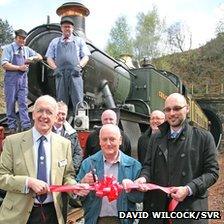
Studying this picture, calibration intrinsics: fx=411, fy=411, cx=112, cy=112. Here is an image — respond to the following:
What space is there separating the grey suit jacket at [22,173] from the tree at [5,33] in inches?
1268

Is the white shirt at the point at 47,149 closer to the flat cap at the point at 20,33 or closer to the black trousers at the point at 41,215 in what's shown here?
the black trousers at the point at 41,215

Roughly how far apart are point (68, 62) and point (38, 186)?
3509mm

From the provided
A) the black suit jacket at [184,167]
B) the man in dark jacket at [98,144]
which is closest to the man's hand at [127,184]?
the black suit jacket at [184,167]

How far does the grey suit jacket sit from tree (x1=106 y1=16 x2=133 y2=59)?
5043 centimetres

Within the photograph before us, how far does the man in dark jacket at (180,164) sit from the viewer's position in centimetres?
349

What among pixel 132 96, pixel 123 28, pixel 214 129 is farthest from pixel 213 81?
pixel 132 96

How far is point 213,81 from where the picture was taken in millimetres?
44031

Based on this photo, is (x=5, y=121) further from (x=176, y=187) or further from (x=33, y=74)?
(x=176, y=187)

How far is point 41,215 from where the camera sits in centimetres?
335

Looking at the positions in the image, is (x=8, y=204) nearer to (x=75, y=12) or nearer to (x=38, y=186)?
(x=38, y=186)

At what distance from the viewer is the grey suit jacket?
3.27 m

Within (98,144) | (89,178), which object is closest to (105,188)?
(89,178)

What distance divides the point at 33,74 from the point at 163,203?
458 centimetres

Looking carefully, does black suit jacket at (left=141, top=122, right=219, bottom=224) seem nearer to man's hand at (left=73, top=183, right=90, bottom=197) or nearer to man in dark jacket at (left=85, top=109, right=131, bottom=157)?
man's hand at (left=73, top=183, right=90, bottom=197)
